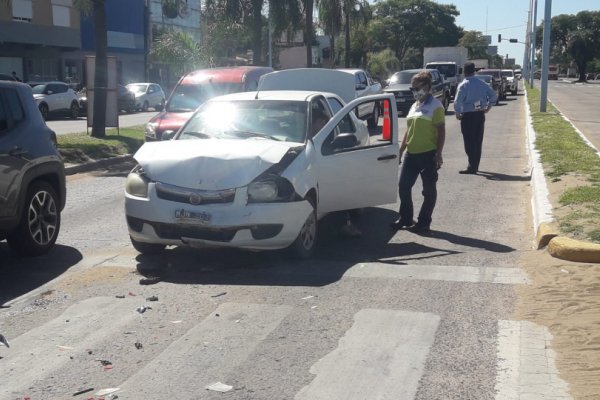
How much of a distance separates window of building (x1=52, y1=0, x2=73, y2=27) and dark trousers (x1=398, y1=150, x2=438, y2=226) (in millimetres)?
42157

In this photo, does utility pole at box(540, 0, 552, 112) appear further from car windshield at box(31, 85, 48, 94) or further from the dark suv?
the dark suv

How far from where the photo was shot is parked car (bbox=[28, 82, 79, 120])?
33.6 metres

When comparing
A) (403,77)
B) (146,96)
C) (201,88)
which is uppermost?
(403,77)

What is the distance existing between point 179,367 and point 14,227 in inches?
137

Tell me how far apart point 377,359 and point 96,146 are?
A: 1414 centimetres

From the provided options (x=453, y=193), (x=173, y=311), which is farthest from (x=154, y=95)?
(x=173, y=311)

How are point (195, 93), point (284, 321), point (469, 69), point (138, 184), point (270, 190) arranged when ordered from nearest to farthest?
point (284, 321) < point (270, 190) < point (138, 184) < point (469, 69) < point (195, 93)

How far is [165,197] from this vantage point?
7660 millimetres

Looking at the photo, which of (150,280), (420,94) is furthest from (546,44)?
(150,280)

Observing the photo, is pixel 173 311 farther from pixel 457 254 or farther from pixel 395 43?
pixel 395 43

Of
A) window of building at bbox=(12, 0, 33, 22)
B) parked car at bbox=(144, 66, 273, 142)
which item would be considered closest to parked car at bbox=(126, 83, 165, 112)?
window of building at bbox=(12, 0, 33, 22)

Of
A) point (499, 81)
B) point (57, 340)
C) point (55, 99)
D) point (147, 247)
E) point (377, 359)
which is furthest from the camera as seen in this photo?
point (499, 81)

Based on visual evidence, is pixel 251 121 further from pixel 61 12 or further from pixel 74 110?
pixel 61 12

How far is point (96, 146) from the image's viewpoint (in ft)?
59.9
